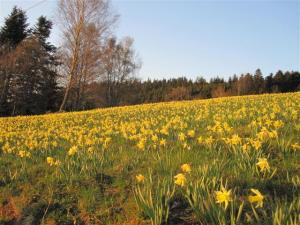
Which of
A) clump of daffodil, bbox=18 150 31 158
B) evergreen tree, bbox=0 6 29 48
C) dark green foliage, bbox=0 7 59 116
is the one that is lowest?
clump of daffodil, bbox=18 150 31 158

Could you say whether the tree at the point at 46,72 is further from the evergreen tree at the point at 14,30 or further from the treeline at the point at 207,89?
the treeline at the point at 207,89

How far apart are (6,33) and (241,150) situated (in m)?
45.0

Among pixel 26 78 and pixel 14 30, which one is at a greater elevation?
pixel 14 30

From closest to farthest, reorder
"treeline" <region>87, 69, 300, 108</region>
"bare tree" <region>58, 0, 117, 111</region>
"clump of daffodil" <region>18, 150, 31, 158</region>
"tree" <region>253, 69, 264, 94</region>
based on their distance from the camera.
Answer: "clump of daffodil" <region>18, 150, 31, 158</region> < "bare tree" <region>58, 0, 117, 111</region> < "treeline" <region>87, 69, 300, 108</region> < "tree" <region>253, 69, 264, 94</region>

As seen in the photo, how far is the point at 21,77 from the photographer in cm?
3756

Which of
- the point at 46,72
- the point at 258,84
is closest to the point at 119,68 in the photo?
the point at 46,72

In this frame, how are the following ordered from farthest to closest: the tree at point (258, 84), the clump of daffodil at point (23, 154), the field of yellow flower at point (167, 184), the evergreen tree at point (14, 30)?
the tree at point (258, 84) < the evergreen tree at point (14, 30) < the clump of daffodil at point (23, 154) < the field of yellow flower at point (167, 184)

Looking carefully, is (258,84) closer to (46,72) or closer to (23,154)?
(46,72)

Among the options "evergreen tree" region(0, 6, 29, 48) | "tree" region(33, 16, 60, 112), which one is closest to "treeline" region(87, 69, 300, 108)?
"tree" region(33, 16, 60, 112)

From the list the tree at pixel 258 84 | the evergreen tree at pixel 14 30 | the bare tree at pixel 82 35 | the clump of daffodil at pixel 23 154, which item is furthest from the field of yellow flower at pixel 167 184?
the tree at pixel 258 84

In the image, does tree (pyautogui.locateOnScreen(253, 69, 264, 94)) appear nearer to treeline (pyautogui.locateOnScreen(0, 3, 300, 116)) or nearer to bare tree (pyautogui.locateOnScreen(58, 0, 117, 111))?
treeline (pyautogui.locateOnScreen(0, 3, 300, 116))

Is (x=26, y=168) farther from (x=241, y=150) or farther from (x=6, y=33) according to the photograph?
(x=6, y=33)

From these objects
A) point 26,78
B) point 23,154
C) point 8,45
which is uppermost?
point 8,45

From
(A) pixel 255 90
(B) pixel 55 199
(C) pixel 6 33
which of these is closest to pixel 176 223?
(B) pixel 55 199
